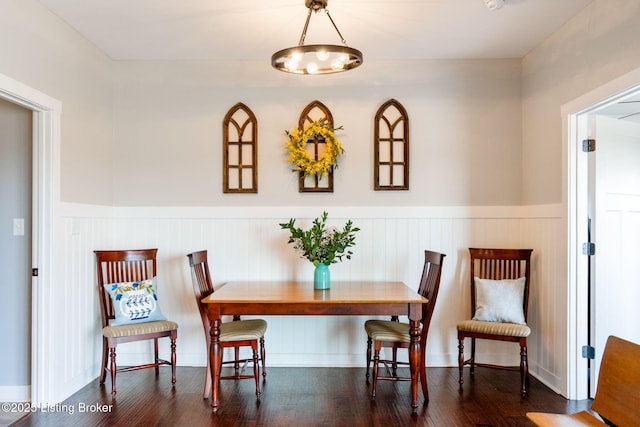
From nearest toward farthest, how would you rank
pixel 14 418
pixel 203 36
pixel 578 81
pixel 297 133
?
pixel 14 418 < pixel 578 81 < pixel 203 36 < pixel 297 133

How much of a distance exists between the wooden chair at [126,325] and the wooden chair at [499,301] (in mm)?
2258

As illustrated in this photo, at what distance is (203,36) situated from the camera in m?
3.39

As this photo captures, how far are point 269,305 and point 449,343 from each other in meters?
1.78

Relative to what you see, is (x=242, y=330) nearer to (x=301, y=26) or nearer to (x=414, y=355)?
(x=414, y=355)

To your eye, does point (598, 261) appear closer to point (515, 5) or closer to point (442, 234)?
point (442, 234)

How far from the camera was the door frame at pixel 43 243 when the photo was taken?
2.89m

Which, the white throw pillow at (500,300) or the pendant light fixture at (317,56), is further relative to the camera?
the white throw pillow at (500,300)

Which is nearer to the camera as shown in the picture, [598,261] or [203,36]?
[598,261]

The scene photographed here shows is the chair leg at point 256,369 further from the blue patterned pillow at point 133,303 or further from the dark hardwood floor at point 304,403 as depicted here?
the blue patterned pillow at point 133,303

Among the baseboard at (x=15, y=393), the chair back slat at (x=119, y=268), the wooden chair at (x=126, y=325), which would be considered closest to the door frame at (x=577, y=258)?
the wooden chair at (x=126, y=325)

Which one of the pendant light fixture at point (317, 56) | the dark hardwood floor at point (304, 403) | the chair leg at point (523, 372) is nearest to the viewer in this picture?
the pendant light fixture at point (317, 56)

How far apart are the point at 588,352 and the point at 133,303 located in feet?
10.8

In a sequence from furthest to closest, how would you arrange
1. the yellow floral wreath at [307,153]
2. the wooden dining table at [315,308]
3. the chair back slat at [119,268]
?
the yellow floral wreath at [307,153] → the chair back slat at [119,268] → the wooden dining table at [315,308]

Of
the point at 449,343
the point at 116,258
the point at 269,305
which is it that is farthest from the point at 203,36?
the point at 449,343
